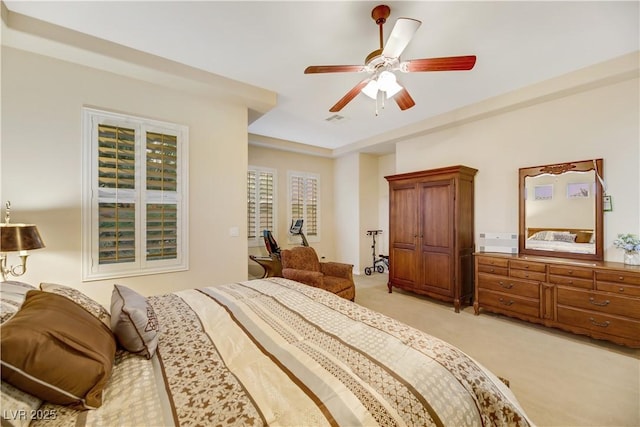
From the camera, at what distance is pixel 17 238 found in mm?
1930

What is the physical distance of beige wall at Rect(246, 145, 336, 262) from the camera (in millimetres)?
5539

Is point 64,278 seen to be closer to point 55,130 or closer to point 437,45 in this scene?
point 55,130

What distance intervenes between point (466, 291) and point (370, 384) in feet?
11.6

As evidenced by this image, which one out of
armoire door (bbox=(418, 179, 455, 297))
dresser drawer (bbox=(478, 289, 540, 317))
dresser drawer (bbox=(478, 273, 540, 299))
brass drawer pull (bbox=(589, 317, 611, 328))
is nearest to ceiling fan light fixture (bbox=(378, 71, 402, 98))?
armoire door (bbox=(418, 179, 455, 297))

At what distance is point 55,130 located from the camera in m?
2.47

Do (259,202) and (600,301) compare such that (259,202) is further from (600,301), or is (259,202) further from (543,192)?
(600,301)

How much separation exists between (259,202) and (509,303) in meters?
4.41

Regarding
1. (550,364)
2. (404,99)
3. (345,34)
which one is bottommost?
(550,364)

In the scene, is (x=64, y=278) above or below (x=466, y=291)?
above

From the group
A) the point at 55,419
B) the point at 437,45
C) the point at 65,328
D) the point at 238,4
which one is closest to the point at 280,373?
the point at 55,419

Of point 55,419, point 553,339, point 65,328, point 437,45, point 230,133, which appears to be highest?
point 437,45

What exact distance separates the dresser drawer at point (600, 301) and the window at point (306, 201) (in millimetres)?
4412

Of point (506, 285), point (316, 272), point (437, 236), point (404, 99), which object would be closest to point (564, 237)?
point (506, 285)

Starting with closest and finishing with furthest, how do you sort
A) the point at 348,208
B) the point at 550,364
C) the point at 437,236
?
the point at 550,364, the point at 437,236, the point at 348,208
